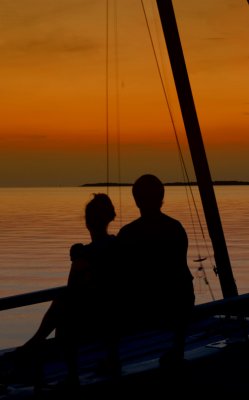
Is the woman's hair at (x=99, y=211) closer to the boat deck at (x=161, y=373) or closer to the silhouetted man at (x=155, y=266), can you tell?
the silhouetted man at (x=155, y=266)

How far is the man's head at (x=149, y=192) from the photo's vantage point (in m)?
6.23

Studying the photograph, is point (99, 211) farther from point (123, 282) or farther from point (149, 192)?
point (123, 282)

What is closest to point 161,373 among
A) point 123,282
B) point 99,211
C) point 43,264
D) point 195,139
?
point 123,282

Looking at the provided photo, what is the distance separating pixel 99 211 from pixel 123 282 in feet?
2.03

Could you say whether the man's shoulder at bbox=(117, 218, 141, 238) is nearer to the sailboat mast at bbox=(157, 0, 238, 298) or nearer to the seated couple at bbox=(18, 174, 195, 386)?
the seated couple at bbox=(18, 174, 195, 386)

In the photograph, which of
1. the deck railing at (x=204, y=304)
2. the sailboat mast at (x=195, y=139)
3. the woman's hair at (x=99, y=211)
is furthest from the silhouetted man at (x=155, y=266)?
the sailboat mast at (x=195, y=139)

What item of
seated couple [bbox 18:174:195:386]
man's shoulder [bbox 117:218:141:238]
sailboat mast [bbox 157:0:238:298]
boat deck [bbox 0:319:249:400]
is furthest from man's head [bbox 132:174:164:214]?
sailboat mast [bbox 157:0:238:298]

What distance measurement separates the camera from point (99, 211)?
5941 mm

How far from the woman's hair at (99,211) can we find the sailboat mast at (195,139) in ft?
8.82

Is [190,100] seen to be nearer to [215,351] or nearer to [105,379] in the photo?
[215,351]

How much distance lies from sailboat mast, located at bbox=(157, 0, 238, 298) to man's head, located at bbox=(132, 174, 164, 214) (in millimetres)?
2296

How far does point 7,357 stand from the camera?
18.2ft

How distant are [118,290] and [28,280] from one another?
74.2ft

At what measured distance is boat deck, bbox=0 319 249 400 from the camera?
581 centimetres
